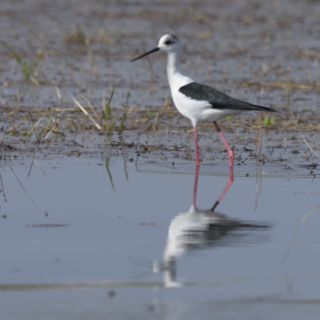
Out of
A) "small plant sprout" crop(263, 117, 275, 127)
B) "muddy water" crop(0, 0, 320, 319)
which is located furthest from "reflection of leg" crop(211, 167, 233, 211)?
"small plant sprout" crop(263, 117, 275, 127)

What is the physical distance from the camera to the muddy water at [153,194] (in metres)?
4.29

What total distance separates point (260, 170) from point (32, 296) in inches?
138

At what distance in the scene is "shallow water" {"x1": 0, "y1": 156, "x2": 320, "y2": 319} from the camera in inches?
163

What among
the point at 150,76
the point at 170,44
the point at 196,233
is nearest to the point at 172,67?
the point at 170,44

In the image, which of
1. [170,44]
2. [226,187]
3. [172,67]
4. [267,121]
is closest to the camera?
[226,187]

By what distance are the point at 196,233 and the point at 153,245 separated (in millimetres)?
315

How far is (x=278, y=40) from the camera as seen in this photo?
15492mm

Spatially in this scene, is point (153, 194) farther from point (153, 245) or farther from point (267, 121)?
point (267, 121)

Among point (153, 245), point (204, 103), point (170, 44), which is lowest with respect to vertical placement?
point (153, 245)

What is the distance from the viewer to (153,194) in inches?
255

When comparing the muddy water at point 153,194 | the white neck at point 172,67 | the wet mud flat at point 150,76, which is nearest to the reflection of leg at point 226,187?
the muddy water at point 153,194

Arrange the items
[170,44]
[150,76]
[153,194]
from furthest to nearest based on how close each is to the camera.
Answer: [150,76] → [170,44] → [153,194]

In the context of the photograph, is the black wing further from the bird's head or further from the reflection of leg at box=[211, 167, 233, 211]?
the bird's head

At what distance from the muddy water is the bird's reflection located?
0.5 inches
